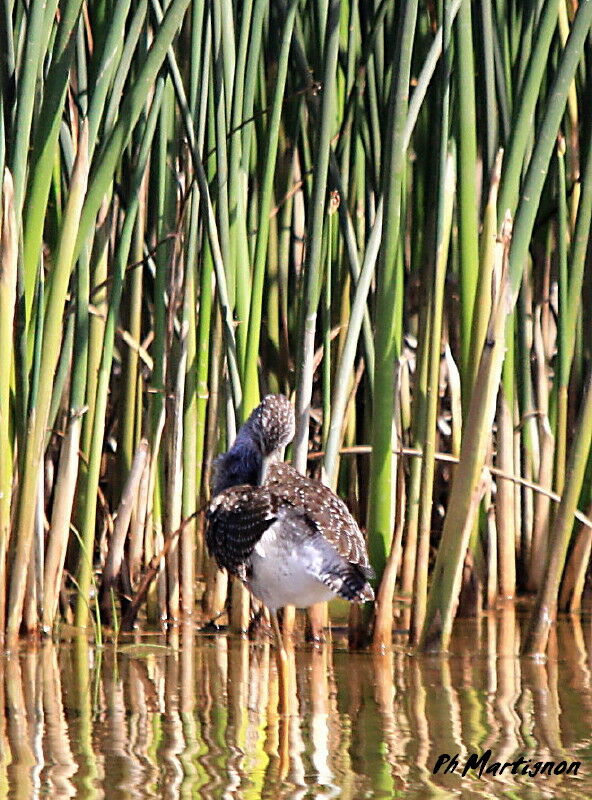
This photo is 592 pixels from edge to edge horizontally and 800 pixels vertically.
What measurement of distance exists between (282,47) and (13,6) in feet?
3.16

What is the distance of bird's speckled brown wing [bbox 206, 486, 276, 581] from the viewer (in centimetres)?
420

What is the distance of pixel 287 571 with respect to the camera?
4.13 meters

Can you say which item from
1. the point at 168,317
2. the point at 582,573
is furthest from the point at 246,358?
the point at 582,573

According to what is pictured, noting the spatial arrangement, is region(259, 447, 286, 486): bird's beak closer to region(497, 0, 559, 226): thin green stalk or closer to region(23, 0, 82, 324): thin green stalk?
region(23, 0, 82, 324): thin green stalk

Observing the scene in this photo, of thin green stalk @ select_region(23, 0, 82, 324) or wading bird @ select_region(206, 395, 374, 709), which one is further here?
thin green stalk @ select_region(23, 0, 82, 324)

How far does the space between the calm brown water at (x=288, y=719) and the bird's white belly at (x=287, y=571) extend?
1.31 feet

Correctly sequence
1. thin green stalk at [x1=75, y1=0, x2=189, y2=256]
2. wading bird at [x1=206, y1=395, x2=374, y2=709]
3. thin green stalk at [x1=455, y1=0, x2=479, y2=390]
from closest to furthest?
wading bird at [x1=206, y1=395, x2=374, y2=709] < thin green stalk at [x1=75, y1=0, x2=189, y2=256] < thin green stalk at [x1=455, y1=0, x2=479, y2=390]

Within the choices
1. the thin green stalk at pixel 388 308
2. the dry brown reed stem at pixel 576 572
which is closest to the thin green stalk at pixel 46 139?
the thin green stalk at pixel 388 308

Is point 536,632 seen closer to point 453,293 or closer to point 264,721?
point 264,721

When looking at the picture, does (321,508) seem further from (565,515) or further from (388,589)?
A: (565,515)

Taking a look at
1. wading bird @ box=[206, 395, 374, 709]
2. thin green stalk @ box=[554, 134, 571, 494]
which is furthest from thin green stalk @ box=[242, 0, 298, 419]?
thin green stalk @ box=[554, 134, 571, 494]

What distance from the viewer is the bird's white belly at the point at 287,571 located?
161 inches
